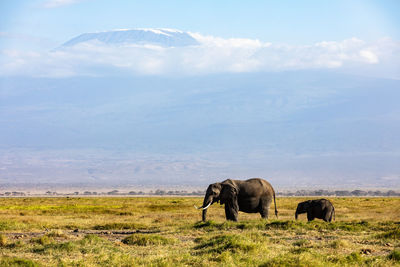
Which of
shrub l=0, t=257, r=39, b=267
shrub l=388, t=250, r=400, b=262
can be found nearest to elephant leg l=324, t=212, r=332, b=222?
shrub l=388, t=250, r=400, b=262

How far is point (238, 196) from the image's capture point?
32031 mm

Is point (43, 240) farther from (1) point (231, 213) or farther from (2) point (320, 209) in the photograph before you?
(2) point (320, 209)

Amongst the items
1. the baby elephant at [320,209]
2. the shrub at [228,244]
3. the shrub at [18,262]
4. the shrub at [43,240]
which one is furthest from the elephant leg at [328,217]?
the shrub at [18,262]

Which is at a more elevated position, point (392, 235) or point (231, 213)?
point (231, 213)

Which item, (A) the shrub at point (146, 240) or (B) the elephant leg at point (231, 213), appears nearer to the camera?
(A) the shrub at point (146, 240)

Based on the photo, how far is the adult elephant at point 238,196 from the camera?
3136 cm

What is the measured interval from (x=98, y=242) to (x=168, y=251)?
11.3 ft

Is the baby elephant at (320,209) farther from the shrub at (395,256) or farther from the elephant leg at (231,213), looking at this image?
the shrub at (395,256)

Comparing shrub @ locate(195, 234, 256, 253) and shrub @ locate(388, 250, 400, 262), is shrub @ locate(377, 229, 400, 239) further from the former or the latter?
shrub @ locate(195, 234, 256, 253)

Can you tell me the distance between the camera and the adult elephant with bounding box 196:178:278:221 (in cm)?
3136

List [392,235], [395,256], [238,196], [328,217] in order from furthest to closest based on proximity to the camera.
A: [328,217]
[238,196]
[392,235]
[395,256]

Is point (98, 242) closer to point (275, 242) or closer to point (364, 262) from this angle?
point (275, 242)

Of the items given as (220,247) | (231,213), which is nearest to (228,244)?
(220,247)

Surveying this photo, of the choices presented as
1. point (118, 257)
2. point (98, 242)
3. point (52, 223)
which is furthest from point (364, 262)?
point (52, 223)
